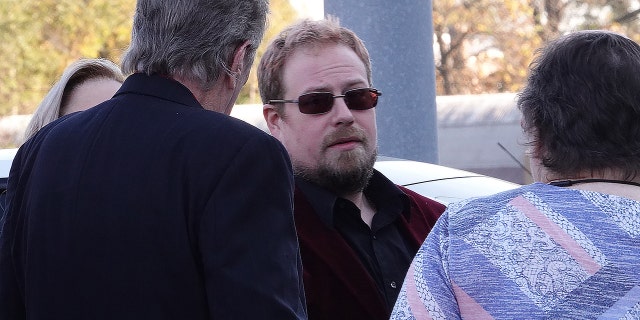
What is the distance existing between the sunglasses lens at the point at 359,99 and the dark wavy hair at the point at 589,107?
99 cm

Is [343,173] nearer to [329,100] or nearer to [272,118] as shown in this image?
[329,100]

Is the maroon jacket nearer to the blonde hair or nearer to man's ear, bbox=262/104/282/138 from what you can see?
man's ear, bbox=262/104/282/138

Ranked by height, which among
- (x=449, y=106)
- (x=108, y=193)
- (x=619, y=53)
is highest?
(x=619, y=53)

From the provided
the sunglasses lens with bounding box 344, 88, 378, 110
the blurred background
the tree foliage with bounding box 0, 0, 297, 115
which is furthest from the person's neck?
the tree foliage with bounding box 0, 0, 297, 115

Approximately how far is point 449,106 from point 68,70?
10862 mm

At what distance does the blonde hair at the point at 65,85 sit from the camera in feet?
11.2

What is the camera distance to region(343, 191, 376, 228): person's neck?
114 inches

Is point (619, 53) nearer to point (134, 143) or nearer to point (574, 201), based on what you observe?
point (574, 201)

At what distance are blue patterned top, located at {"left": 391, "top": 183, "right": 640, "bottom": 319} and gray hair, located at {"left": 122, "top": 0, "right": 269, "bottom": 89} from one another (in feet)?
1.87

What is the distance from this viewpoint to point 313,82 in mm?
3002

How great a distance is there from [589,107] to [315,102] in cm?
115

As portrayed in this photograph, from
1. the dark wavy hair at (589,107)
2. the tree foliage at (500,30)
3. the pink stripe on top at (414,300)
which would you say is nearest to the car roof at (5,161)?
the pink stripe on top at (414,300)

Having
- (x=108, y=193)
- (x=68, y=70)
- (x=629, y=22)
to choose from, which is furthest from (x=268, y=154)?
(x=629, y=22)

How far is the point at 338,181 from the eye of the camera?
2887mm
